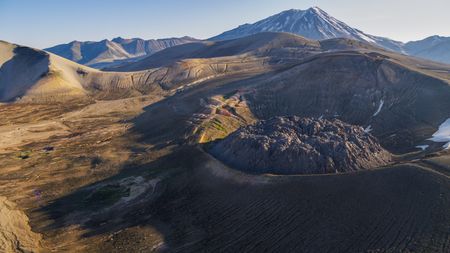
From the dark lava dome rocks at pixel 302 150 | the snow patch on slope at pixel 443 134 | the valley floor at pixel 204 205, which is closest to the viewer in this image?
the valley floor at pixel 204 205

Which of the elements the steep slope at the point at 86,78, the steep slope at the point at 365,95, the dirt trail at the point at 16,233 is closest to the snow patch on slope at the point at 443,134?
the steep slope at the point at 365,95

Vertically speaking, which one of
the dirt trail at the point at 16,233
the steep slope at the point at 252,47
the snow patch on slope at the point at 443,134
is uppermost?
the steep slope at the point at 252,47

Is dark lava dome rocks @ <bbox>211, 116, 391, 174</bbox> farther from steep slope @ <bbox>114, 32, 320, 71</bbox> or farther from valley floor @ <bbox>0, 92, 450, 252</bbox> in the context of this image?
steep slope @ <bbox>114, 32, 320, 71</bbox>

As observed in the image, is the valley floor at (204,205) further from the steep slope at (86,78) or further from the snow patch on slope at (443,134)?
the steep slope at (86,78)

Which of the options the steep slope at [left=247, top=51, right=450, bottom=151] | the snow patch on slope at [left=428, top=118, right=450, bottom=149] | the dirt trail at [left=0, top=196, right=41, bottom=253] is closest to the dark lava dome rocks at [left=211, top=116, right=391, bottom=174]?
the snow patch on slope at [left=428, top=118, right=450, bottom=149]

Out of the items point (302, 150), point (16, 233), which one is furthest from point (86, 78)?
point (302, 150)
